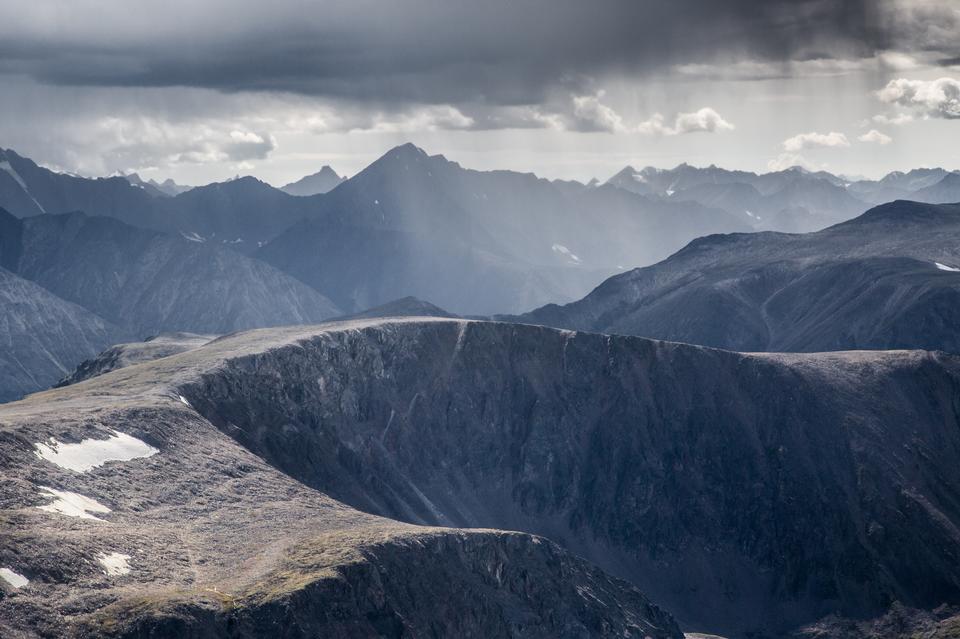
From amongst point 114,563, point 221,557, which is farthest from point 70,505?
point 221,557

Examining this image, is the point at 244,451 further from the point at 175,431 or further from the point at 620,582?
the point at 620,582

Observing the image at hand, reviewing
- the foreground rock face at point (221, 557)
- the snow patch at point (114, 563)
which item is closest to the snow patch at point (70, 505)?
the foreground rock face at point (221, 557)

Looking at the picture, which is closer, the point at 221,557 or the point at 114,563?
the point at 114,563

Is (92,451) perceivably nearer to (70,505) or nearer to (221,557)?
(70,505)

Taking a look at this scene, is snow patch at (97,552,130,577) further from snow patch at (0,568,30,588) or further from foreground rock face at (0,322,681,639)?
snow patch at (0,568,30,588)

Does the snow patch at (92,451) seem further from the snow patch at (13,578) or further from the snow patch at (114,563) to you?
the snow patch at (13,578)

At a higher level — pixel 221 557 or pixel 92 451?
pixel 92 451

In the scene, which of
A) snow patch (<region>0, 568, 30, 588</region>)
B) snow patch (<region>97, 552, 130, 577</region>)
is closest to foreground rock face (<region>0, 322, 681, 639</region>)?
snow patch (<region>97, 552, 130, 577</region>)
